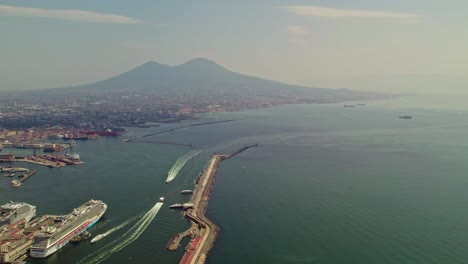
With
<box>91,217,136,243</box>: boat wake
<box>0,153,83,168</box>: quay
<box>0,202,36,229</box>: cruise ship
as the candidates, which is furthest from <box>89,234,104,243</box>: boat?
<box>0,153,83,168</box>: quay

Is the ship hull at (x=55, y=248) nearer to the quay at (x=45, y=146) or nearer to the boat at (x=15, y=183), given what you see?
the boat at (x=15, y=183)

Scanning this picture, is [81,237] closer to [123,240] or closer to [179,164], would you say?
[123,240]

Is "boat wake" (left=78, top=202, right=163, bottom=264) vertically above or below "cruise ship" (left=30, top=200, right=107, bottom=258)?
below

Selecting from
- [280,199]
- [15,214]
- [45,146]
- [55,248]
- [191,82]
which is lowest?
[55,248]

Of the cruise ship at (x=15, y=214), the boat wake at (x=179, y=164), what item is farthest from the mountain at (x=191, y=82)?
the cruise ship at (x=15, y=214)

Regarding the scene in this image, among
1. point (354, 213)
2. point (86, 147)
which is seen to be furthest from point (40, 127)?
point (354, 213)

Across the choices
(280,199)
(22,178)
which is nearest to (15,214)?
(22,178)

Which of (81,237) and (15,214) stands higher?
(15,214)

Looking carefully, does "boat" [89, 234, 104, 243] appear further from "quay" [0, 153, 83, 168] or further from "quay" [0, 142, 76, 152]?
"quay" [0, 142, 76, 152]

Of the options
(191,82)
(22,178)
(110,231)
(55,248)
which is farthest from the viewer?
(191,82)
